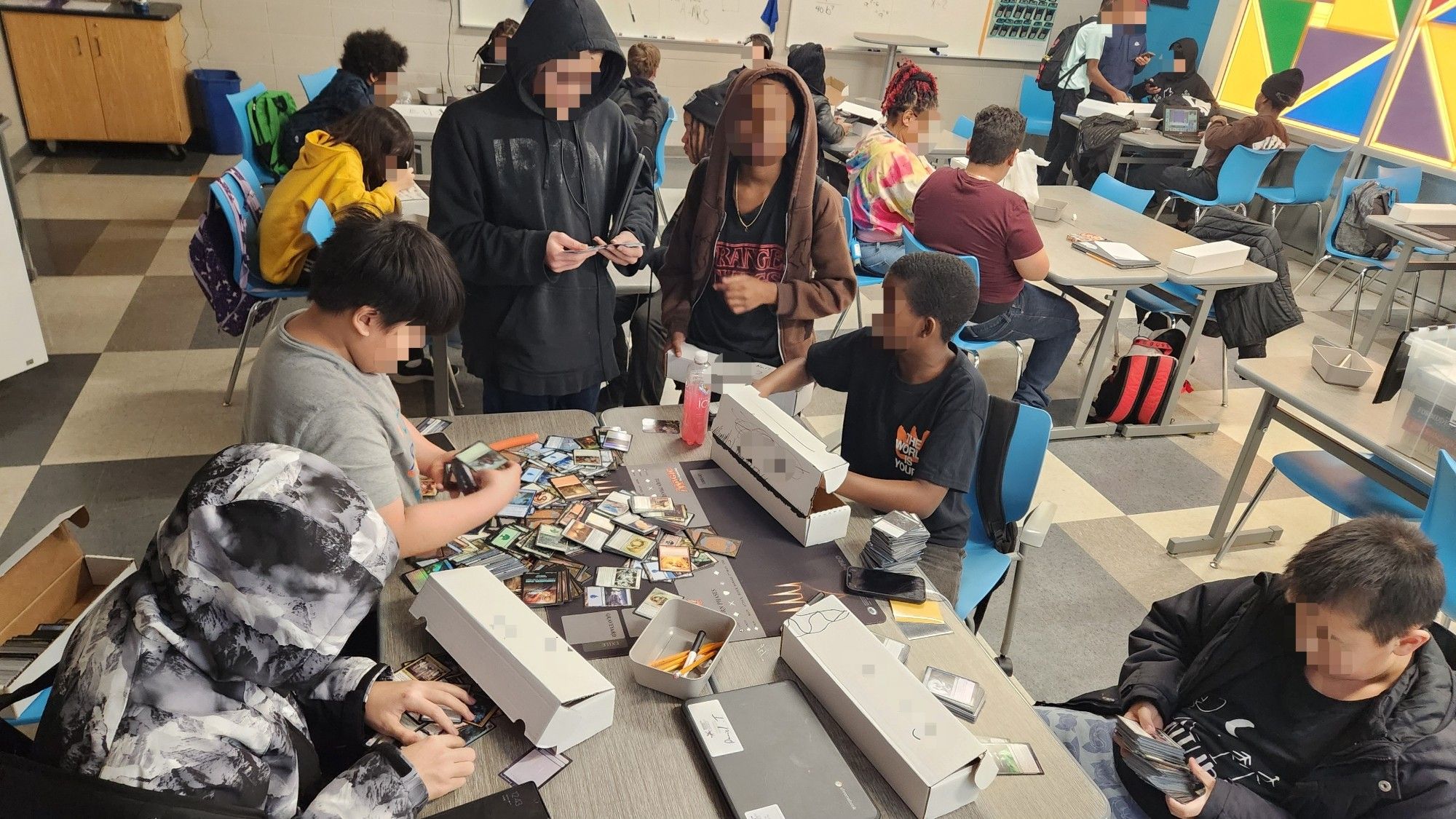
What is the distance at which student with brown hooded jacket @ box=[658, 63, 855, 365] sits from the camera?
229 centimetres

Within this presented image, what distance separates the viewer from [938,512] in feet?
6.97

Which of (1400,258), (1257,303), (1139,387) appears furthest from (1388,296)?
(1139,387)

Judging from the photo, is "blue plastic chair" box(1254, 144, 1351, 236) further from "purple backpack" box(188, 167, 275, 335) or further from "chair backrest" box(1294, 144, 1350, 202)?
"purple backpack" box(188, 167, 275, 335)

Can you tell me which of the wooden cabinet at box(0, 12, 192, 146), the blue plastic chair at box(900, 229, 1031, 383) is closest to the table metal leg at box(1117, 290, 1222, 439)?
the blue plastic chair at box(900, 229, 1031, 383)

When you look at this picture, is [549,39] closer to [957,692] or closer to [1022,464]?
[1022,464]

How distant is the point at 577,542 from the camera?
68.4 inches

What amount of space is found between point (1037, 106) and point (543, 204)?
668 cm

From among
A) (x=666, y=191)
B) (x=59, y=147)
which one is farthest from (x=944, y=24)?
(x=59, y=147)

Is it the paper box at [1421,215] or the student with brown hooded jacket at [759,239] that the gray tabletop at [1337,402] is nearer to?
the student with brown hooded jacket at [759,239]

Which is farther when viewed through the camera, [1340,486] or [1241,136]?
[1241,136]

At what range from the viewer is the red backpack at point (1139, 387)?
4.01 metres

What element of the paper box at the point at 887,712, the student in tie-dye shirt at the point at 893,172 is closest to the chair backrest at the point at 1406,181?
the student in tie-dye shirt at the point at 893,172

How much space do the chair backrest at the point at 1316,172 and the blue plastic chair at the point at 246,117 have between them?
20.9 ft

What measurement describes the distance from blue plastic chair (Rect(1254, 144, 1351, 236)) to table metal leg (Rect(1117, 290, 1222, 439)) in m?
2.67
